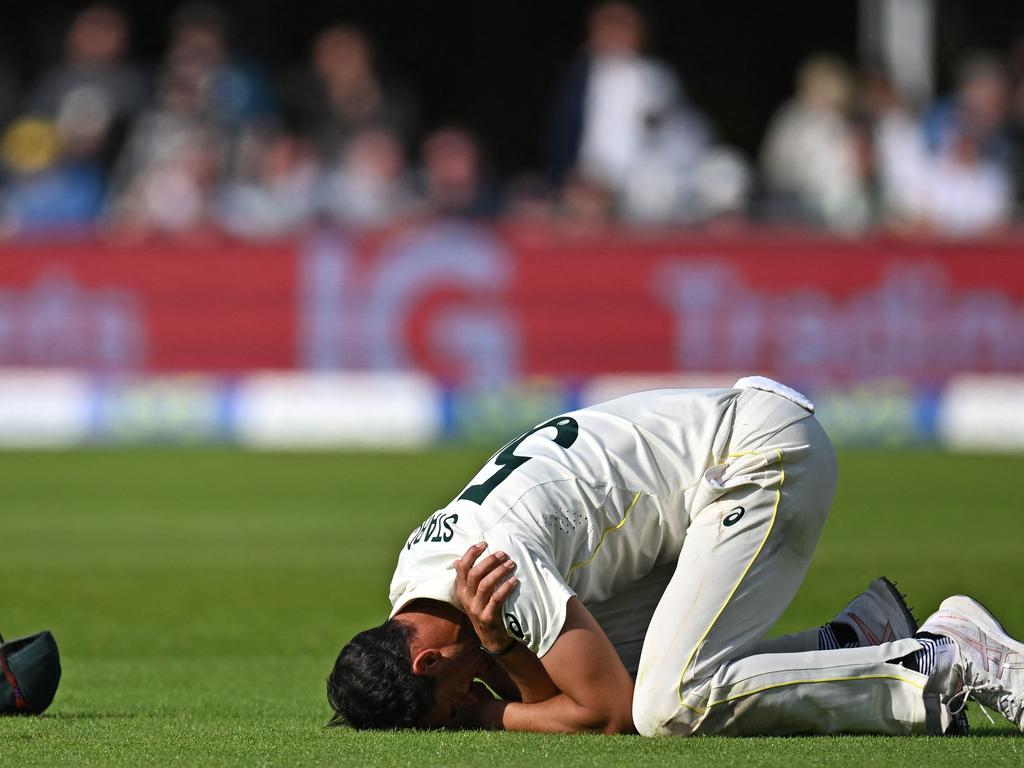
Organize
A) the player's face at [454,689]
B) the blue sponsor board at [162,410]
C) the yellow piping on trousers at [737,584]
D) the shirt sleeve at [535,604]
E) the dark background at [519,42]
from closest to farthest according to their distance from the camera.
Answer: the shirt sleeve at [535,604], the yellow piping on trousers at [737,584], the player's face at [454,689], the blue sponsor board at [162,410], the dark background at [519,42]

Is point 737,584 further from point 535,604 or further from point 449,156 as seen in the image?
point 449,156

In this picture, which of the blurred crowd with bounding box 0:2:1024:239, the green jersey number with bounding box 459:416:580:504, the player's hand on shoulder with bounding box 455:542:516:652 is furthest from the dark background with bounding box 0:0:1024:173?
the player's hand on shoulder with bounding box 455:542:516:652

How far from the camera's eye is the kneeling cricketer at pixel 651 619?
5.25 metres

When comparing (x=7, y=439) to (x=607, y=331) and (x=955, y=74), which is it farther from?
(x=955, y=74)

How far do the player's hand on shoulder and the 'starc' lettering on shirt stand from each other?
20cm

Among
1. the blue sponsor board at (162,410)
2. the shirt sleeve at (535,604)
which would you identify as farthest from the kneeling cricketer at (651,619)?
the blue sponsor board at (162,410)

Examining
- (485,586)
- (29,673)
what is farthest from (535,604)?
(29,673)

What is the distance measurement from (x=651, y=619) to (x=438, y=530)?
76cm

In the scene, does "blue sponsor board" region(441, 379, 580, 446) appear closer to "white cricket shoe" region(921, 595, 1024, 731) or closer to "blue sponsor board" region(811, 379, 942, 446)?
"blue sponsor board" region(811, 379, 942, 446)

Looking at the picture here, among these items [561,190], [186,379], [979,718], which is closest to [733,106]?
[561,190]

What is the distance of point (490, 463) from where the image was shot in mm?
5730

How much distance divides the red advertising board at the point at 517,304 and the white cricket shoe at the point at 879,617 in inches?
433

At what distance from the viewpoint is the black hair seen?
5.33 metres

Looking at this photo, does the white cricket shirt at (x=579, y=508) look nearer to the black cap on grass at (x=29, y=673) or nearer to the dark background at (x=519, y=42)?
the black cap on grass at (x=29, y=673)
